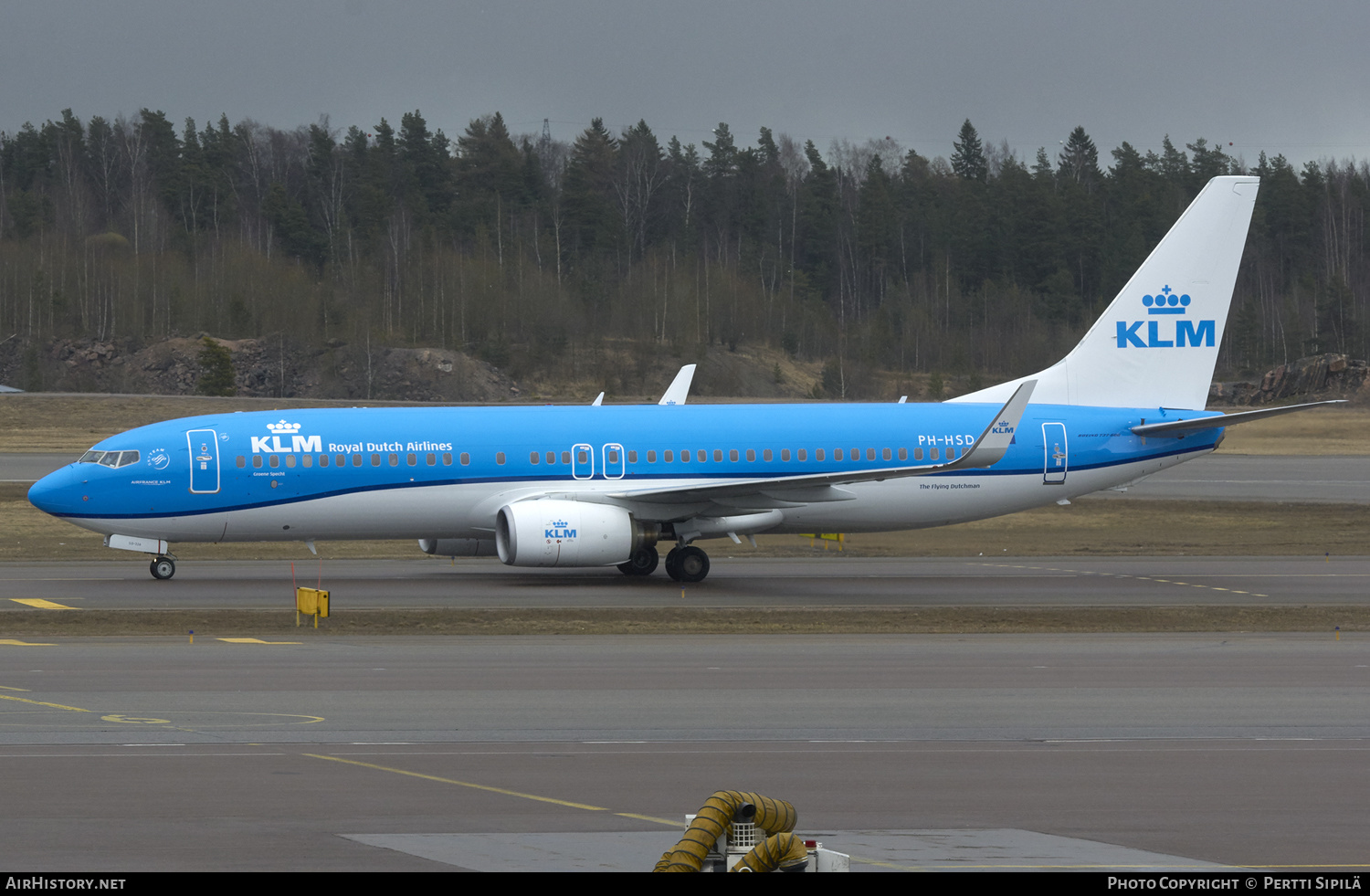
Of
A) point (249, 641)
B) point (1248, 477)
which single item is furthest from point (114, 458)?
point (1248, 477)

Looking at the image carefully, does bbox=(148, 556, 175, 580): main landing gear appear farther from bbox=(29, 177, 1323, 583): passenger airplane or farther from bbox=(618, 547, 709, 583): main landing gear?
bbox=(618, 547, 709, 583): main landing gear

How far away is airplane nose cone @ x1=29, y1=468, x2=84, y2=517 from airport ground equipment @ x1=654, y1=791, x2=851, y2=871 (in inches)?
1012

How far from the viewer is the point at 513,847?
10625mm

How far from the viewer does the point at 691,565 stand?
104 ft

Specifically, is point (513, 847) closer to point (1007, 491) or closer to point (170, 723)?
point (170, 723)

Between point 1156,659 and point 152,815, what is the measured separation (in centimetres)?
1404

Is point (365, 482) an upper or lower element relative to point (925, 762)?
upper

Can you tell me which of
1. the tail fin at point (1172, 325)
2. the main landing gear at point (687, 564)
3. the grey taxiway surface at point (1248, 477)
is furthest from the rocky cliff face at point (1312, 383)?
the main landing gear at point (687, 564)

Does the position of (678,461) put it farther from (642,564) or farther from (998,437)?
(998,437)

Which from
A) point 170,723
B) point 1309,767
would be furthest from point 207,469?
point 1309,767

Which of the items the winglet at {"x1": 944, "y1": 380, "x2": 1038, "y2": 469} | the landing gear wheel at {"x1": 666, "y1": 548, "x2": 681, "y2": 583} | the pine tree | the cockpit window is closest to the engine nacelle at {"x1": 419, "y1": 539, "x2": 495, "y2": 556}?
the landing gear wheel at {"x1": 666, "y1": 548, "x2": 681, "y2": 583}

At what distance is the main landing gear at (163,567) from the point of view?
103 ft

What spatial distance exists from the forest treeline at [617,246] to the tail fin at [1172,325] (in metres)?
61.7

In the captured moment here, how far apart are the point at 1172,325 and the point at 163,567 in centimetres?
2300
